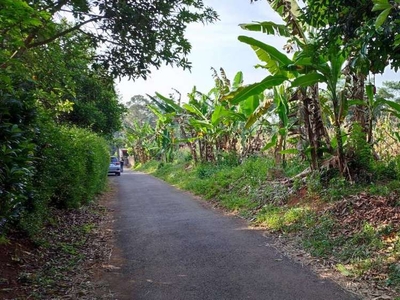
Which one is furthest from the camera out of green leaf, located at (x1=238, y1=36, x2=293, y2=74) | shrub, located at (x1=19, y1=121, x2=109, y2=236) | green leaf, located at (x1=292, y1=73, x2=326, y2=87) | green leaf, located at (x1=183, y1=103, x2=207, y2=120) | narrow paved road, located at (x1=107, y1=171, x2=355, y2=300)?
green leaf, located at (x1=183, y1=103, x2=207, y2=120)

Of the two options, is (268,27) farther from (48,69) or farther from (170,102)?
(170,102)

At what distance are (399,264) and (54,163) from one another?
17.4 feet

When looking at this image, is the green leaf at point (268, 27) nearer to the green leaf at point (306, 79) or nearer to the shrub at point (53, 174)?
the green leaf at point (306, 79)

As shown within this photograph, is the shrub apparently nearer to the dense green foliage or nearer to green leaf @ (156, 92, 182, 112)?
the dense green foliage

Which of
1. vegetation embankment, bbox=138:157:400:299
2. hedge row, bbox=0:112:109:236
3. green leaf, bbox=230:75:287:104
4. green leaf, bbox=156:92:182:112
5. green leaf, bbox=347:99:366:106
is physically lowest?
vegetation embankment, bbox=138:157:400:299

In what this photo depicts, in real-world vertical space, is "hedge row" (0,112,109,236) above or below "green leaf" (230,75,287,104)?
below

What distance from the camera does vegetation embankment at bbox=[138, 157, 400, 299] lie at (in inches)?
185

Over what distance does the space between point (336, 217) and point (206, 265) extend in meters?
2.49

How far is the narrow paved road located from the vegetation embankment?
0.48 metres

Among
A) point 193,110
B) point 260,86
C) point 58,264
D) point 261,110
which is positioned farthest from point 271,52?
point 193,110

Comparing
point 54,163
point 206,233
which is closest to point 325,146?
point 206,233

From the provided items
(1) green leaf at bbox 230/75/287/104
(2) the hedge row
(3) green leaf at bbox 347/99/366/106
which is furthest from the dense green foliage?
(3) green leaf at bbox 347/99/366/106

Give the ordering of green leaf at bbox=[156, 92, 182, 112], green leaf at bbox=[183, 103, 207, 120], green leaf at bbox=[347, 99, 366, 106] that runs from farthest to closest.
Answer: green leaf at bbox=[156, 92, 182, 112] < green leaf at bbox=[183, 103, 207, 120] < green leaf at bbox=[347, 99, 366, 106]

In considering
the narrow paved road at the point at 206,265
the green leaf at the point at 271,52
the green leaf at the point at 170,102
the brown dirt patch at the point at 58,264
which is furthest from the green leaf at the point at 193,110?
the brown dirt patch at the point at 58,264
